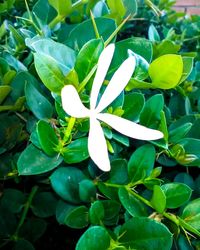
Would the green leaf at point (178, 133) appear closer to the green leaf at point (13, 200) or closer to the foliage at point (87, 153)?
the foliage at point (87, 153)

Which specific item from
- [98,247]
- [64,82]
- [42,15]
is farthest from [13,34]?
[98,247]

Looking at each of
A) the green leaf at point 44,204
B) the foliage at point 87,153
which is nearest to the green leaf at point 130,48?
the foliage at point 87,153

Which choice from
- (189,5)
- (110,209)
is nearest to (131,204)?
(110,209)

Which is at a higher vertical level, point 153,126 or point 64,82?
point 64,82

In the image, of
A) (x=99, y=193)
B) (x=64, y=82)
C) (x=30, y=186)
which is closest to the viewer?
(x=64, y=82)

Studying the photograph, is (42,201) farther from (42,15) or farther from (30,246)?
(42,15)

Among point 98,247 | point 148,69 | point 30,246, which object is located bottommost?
point 30,246
